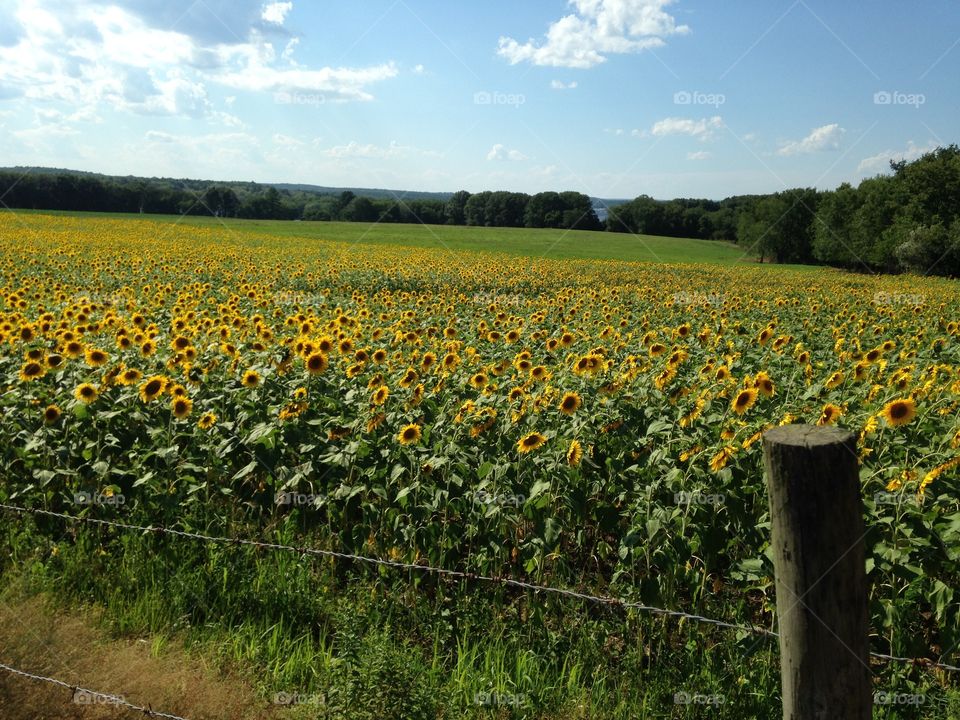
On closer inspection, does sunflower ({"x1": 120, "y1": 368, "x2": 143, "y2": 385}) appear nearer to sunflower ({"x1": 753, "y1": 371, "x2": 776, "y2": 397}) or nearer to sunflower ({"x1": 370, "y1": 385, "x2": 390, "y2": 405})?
sunflower ({"x1": 370, "y1": 385, "x2": 390, "y2": 405})

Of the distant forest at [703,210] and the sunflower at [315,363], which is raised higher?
the distant forest at [703,210]

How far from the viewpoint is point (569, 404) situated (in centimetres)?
525

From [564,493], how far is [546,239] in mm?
63004

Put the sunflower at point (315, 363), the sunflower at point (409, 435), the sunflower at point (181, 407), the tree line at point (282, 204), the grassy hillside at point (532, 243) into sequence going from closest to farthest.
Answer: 1. the sunflower at point (409, 435)
2. the sunflower at point (181, 407)
3. the sunflower at point (315, 363)
4. the grassy hillside at point (532, 243)
5. the tree line at point (282, 204)

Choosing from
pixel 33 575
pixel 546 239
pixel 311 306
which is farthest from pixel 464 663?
pixel 546 239

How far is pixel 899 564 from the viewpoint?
3.71m

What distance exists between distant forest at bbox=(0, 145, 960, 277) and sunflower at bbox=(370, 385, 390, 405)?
56758mm

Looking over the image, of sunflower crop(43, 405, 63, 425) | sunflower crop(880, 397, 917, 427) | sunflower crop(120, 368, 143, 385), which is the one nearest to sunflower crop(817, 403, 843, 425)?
sunflower crop(880, 397, 917, 427)

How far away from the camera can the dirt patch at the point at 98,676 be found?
3.34 meters

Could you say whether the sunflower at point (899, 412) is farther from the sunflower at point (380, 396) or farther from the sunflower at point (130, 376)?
the sunflower at point (130, 376)

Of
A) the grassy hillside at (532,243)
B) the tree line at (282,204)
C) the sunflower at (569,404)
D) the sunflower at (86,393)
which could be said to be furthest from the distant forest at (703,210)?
the sunflower at (86,393)

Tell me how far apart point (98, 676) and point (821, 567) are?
3.34m

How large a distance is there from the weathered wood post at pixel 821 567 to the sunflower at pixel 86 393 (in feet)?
15.9

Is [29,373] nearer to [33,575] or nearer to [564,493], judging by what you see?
[33,575]
